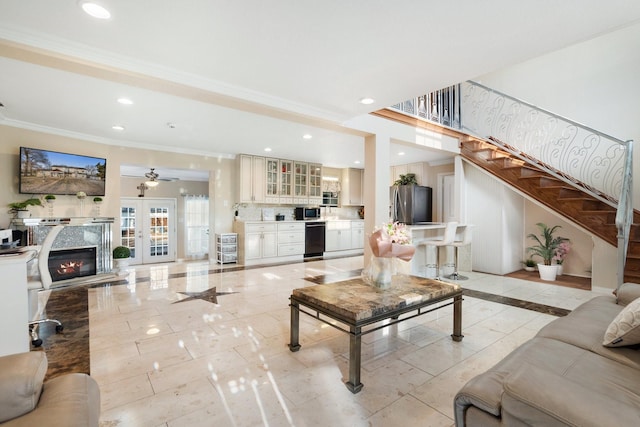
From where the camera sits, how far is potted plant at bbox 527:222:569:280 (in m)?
5.22

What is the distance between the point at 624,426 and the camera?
0.87 metres

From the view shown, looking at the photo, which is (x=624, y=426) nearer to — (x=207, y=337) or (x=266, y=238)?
(x=207, y=337)

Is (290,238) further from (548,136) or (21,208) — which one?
(548,136)

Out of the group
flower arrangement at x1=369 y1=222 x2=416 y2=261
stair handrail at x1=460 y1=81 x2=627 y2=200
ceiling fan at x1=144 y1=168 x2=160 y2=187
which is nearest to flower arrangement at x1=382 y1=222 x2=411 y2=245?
flower arrangement at x1=369 y1=222 x2=416 y2=261

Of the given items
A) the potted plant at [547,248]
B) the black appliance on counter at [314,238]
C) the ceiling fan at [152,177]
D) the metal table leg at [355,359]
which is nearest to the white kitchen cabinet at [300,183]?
the black appliance on counter at [314,238]

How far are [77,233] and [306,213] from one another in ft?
15.1

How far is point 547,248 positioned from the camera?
534cm

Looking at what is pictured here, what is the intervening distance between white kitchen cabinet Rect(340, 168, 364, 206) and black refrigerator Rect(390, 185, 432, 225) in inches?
71.0

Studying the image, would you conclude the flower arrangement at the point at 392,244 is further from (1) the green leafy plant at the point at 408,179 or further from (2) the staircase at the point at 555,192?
(1) the green leafy plant at the point at 408,179

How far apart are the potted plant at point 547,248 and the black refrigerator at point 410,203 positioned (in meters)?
2.12

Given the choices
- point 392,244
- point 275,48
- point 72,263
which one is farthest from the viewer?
point 72,263

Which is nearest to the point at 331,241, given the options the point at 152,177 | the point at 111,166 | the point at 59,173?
the point at 152,177

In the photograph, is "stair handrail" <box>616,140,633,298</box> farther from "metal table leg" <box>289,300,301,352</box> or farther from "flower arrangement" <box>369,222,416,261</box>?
"metal table leg" <box>289,300,301,352</box>

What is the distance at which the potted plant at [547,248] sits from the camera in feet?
17.1
